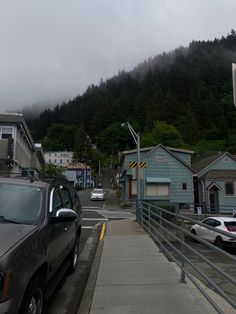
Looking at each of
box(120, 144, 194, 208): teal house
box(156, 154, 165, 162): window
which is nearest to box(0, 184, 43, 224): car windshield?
box(120, 144, 194, 208): teal house

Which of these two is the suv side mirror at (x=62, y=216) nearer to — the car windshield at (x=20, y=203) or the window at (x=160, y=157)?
the car windshield at (x=20, y=203)

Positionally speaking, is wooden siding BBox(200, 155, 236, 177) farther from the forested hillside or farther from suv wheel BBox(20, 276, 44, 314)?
suv wheel BBox(20, 276, 44, 314)

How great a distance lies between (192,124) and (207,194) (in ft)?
217

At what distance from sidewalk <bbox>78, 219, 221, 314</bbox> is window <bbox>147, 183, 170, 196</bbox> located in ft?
108

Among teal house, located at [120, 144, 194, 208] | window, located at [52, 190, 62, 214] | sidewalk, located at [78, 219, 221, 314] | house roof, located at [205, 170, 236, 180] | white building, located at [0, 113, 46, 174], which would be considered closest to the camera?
sidewalk, located at [78, 219, 221, 314]

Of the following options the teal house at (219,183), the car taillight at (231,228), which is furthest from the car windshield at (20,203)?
the teal house at (219,183)

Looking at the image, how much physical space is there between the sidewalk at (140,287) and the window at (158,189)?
32826mm

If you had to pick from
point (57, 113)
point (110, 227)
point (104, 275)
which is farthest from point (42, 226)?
point (57, 113)

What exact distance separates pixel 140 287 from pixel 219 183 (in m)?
38.0

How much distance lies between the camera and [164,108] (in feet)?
389

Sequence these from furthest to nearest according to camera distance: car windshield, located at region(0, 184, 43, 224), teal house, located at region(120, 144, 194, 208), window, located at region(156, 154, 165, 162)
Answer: window, located at region(156, 154, 165, 162)
teal house, located at region(120, 144, 194, 208)
car windshield, located at region(0, 184, 43, 224)

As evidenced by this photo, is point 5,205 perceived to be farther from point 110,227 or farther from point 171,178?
point 171,178

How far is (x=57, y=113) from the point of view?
186 m

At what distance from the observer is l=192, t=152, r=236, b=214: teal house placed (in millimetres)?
43000
